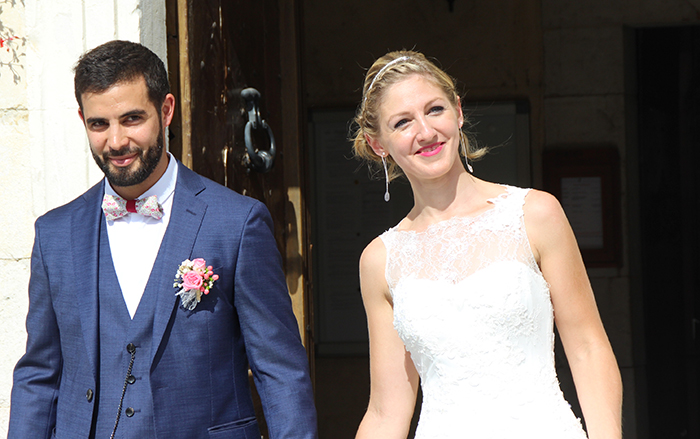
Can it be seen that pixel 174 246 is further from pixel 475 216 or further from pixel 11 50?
pixel 11 50

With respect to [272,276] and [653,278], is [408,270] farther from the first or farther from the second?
[653,278]

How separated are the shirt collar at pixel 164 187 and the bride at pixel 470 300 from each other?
0.63 m

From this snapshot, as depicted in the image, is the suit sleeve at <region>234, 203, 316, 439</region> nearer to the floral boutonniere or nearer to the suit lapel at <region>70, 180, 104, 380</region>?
the floral boutonniere

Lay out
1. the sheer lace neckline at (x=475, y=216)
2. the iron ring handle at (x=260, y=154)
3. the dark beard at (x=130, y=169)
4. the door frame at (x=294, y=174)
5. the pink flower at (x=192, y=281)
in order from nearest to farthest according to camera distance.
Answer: the pink flower at (x=192, y=281) < the dark beard at (x=130, y=169) < the sheer lace neckline at (x=475, y=216) < the iron ring handle at (x=260, y=154) < the door frame at (x=294, y=174)

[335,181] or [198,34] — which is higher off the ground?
[198,34]

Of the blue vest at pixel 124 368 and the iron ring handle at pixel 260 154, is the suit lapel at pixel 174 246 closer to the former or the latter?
the blue vest at pixel 124 368

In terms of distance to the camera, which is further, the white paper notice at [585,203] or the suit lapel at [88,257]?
the white paper notice at [585,203]

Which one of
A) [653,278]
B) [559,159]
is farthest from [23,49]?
[653,278]

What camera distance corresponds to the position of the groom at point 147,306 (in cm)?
209

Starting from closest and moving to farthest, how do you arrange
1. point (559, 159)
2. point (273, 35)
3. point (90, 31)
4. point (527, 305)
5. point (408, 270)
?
point (527, 305), point (408, 270), point (90, 31), point (273, 35), point (559, 159)

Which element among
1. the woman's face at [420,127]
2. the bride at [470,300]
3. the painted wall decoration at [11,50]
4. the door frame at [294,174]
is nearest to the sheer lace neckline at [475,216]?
the bride at [470,300]

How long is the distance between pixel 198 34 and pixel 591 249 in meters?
3.13

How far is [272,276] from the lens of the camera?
7.23 feet

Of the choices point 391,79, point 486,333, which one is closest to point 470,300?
point 486,333
